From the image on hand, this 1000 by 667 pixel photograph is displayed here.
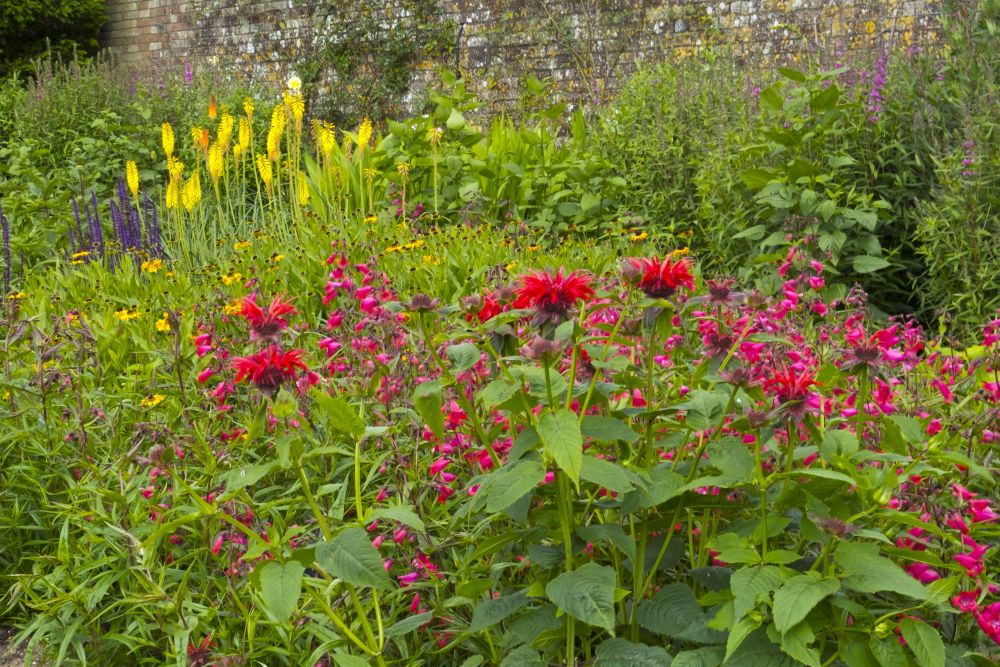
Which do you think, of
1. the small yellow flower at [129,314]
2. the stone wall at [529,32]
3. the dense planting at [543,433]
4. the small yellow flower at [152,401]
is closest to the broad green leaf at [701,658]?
the dense planting at [543,433]

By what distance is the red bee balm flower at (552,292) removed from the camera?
5.32 feet

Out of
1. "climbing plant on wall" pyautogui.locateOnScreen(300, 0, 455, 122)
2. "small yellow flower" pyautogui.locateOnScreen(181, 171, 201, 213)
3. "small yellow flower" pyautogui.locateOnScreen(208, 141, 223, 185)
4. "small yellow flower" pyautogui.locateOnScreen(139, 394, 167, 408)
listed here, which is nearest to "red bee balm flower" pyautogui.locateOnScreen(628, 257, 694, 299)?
"small yellow flower" pyautogui.locateOnScreen(139, 394, 167, 408)

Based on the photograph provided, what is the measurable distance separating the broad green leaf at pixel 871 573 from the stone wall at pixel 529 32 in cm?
733

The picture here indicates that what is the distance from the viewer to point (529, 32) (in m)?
10.8

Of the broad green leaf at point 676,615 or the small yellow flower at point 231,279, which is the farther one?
the small yellow flower at point 231,279

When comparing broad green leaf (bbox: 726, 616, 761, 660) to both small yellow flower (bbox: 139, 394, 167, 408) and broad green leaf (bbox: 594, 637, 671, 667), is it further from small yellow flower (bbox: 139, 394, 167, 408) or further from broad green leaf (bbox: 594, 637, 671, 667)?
small yellow flower (bbox: 139, 394, 167, 408)

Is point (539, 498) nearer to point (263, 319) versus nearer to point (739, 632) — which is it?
point (739, 632)

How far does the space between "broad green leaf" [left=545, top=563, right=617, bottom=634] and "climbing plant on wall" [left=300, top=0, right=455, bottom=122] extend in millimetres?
10400

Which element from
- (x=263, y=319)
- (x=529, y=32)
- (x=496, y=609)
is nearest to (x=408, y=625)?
(x=496, y=609)

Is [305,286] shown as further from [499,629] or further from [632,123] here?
[632,123]

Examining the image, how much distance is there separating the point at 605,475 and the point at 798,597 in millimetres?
341

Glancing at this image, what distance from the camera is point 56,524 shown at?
2.77 m

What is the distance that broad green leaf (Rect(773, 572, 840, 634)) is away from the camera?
1.39m

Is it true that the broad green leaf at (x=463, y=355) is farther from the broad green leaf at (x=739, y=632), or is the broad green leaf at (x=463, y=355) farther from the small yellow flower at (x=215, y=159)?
the small yellow flower at (x=215, y=159)
